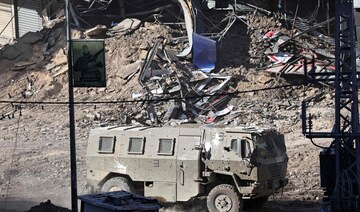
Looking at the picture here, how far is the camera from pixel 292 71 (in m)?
34.5

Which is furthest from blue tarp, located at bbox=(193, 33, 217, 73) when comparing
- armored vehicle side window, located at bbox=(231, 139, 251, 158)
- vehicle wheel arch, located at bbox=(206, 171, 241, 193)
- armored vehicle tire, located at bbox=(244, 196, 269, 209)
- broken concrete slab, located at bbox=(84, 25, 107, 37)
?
armored vehicle side window, located at bbox=(231, 139, 251, 158)

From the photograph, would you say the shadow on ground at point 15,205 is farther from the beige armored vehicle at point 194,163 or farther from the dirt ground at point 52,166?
the beige armored vehicle at point 194,163

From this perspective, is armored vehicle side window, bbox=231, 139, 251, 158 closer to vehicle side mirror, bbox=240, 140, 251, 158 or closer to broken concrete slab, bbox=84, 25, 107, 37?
vehicle side mirror, bbox=240, 140, 251, 158

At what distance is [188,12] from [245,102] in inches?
264

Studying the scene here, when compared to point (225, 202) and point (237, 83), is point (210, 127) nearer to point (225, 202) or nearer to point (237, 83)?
point (225, 202)

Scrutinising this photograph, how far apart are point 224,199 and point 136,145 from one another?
117 inches

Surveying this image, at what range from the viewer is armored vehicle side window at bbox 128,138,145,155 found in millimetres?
21875

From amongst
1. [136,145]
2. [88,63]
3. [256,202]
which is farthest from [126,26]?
[88,63]

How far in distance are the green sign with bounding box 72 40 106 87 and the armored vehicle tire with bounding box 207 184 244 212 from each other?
4.61 meters

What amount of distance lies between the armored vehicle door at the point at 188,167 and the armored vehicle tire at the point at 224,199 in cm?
47

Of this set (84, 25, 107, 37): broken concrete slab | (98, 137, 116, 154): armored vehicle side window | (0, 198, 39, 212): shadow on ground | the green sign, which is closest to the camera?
the green sign

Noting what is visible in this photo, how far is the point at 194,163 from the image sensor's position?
69.4 feet

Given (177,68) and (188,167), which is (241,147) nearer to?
(188,167)

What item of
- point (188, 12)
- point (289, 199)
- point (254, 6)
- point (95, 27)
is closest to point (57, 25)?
point (95, 27)
